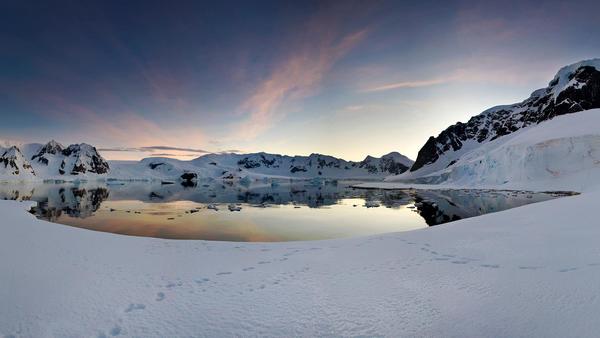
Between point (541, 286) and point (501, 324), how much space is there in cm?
170

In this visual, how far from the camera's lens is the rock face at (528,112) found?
110875mm

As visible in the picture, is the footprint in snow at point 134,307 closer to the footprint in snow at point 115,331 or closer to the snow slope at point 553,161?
the footprint in snow at point 115,331

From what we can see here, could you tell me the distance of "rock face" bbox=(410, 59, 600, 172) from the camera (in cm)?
11088

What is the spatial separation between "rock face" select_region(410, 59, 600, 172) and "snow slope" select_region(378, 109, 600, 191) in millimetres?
67316

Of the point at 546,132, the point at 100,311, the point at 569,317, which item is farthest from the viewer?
the point at 546,132

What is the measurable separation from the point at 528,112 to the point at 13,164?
239006 mm

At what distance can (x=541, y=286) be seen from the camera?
226 inches

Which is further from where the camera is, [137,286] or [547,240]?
[547,240]

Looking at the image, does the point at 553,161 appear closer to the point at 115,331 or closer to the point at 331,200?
the point at 331,200

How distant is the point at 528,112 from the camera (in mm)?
146750

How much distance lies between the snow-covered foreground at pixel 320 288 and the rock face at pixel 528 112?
135198mm

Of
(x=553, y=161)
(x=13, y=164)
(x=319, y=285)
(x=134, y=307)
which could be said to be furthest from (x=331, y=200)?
(x=13, y=164)

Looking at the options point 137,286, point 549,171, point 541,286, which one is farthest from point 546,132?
point 137,286

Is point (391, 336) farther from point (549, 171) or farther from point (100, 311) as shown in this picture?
point (549, 171)
